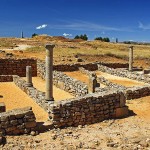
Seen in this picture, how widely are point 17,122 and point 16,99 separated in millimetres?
7109

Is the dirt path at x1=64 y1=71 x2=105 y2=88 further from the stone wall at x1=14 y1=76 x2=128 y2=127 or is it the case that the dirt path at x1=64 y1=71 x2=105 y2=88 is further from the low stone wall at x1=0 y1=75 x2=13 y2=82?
the stone wall at x1=14 y1=76 x2=128 y2=127

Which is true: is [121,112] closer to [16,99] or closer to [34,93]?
[34,93]

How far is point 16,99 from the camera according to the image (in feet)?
58.6

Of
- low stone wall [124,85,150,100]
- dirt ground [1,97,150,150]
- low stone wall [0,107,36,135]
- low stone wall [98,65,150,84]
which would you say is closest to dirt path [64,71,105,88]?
low stone wall [98,65,150,84]

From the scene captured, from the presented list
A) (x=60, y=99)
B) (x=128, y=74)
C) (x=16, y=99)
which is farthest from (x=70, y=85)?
(x=128, y=74)

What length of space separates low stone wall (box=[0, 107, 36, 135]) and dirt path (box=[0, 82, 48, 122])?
5.46ft

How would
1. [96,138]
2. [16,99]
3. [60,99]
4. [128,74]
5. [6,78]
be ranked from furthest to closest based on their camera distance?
[128,74]
[6,78]
[60,99]
[16,99]
[96,138]

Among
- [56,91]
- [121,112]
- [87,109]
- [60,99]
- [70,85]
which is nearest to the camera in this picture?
[87,109]

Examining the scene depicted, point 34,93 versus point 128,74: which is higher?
point 128,74

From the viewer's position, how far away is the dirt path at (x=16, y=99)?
1414 centimetres

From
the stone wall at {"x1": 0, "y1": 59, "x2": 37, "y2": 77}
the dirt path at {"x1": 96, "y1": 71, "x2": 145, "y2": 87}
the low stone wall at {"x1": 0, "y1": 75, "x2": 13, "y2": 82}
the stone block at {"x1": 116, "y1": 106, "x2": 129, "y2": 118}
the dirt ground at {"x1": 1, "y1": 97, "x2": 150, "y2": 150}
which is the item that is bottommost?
the dirt ground at {"x1": 1, "y1": 97, "x2": 150, "y2": 150}

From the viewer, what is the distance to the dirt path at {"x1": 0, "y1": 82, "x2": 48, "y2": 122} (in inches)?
557

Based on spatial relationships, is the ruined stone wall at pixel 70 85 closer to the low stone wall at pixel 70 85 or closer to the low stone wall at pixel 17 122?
the low stone wall at pixel 70 85

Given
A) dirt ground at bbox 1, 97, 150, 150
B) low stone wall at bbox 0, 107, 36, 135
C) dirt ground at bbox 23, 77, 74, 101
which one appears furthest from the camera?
dirt ground at bbox 23, 77, 74, 101
